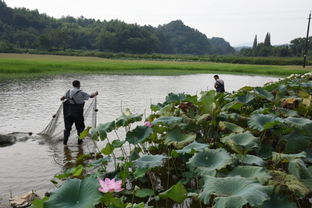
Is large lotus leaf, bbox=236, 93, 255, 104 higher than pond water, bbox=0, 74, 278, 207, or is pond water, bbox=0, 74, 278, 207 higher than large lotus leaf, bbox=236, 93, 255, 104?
large lotus leaf, bbox=236, 93, 255, 104

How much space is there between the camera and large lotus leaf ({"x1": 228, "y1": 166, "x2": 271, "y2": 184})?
2650 mm

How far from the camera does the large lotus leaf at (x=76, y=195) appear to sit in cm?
237

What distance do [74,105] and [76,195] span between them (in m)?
5.09

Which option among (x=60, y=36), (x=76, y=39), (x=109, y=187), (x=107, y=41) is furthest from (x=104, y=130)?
(x=76, y=39)

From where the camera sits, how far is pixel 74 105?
24.2 feet

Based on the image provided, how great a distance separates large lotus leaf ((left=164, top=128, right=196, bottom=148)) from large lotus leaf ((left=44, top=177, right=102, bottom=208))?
165 centimetres

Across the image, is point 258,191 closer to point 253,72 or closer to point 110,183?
point 110,183

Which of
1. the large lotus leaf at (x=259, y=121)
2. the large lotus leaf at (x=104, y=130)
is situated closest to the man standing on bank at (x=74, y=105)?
the large lotus leaf at (x=104, y=130)

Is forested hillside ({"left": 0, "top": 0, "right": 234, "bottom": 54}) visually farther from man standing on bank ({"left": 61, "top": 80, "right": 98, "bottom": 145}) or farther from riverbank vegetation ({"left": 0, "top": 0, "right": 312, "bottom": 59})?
man standing on bank ({"left": 61, "top": 80, "right": 98, "bottom": 145})

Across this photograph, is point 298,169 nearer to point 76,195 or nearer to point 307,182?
point 307,182

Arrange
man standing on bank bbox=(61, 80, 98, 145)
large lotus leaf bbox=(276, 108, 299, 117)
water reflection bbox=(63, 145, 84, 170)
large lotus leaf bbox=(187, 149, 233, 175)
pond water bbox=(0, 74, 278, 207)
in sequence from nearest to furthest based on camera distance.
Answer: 1. large lotus leaf bbox=(187, 149, 233, 175)
2. large lotus leaf bbox=(276, 108, 299, 117)
3. pond water bbox=(0, 74, 278, 207)
4. water reflection bbox=(63, 145, 84, 170)
5. man standing on bank bbox=(61, 80, 98, 145)

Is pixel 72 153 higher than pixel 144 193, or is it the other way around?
pixel 144 193

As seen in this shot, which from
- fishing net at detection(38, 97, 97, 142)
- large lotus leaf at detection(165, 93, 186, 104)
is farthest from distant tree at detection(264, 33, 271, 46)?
large lotus leaf at detection(165, 93, 186, 104)

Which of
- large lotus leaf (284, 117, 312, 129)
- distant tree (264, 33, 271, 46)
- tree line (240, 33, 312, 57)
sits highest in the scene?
distant tree (264, 33, 271, 46)
